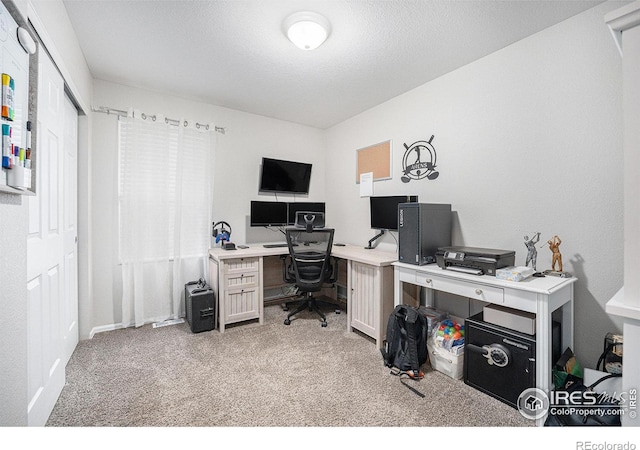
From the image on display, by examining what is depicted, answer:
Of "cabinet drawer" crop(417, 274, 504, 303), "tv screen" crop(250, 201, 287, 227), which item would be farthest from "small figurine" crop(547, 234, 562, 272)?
"tv screen" crop(250, 201, 287, 227)

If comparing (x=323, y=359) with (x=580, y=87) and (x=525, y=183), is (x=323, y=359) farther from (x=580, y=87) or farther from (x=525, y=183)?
(x=580, y=87)

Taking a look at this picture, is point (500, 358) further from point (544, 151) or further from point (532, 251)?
point (544, 151)

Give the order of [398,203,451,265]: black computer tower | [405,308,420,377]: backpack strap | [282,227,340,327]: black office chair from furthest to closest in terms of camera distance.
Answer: [282,227,340,327]: black office chair < [398,203,451,265]: black computer tower < [405,308,420,377]: backpack strap

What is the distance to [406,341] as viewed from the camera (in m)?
2.11

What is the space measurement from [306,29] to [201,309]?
102 inches

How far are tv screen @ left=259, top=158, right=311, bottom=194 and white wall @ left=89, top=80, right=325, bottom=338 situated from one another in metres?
0.13

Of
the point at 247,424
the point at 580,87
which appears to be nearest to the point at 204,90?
the point at 247,424

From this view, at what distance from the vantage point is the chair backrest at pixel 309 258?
117 inches

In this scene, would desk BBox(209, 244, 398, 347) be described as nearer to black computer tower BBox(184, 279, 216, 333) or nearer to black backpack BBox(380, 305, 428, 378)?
black computer tower BBox(184, 279, 216, 333)

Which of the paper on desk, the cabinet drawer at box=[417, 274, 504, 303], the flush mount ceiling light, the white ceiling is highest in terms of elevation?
the white ceiling

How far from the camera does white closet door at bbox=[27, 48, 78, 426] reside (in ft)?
4.72

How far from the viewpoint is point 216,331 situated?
2807 millimetres

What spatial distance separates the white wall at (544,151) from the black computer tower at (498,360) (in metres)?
0.58

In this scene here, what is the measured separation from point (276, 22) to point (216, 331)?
2756 millimetres
